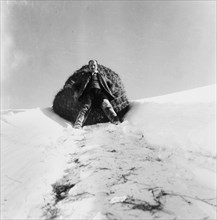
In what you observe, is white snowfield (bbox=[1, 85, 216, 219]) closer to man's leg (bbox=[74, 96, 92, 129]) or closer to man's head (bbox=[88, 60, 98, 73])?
man's leg (bbox=[74, 96, 92, 129])

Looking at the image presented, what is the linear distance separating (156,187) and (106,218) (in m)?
0.45

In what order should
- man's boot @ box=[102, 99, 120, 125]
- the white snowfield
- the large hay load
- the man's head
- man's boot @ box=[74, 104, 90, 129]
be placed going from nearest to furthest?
1. the white snowfield
2. man's boot @ box=[74, 104, 90, 129]
3. man's boot @ box=[102, 99, 120, 125]
4. the large hay load
5. the man's head

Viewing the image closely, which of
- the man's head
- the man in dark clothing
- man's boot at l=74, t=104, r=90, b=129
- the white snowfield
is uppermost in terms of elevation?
the man's head

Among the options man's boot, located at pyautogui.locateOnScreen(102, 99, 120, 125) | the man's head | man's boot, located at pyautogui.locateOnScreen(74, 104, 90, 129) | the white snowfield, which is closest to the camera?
the white snowfield

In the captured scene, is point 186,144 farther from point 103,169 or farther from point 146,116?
point 146,116

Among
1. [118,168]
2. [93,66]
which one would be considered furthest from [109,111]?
[118,168]

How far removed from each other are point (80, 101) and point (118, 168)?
2.50m

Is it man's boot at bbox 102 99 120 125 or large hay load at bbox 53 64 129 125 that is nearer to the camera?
man's boot at bbox 102 99 120 125

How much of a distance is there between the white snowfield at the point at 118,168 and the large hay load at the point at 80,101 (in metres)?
0.79

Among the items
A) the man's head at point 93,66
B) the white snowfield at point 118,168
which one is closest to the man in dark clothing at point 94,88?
the man's head at point 93,66

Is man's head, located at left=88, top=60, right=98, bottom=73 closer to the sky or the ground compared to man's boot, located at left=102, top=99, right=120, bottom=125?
closer to the sky

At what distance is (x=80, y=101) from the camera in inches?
176

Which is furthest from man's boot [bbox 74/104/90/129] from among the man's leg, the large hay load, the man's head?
the man's head

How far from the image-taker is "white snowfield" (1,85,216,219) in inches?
62.8
